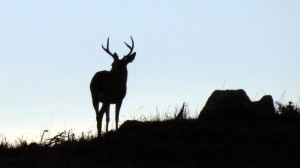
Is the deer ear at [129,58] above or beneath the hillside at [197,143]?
above

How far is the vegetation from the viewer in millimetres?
13031

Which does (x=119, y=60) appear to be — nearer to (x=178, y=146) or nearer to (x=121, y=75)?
(x=121, y=75)

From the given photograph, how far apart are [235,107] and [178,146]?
8.06 ft

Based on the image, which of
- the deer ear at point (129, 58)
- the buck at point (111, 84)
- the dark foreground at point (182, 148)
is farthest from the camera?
the deer ear at point (129, 58)

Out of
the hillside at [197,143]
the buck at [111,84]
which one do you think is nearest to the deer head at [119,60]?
the buck at [111,84]

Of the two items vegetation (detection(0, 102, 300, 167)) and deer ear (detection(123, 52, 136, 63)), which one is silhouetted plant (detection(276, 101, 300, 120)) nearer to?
vegetation (detection(0, 102, 300, 167))

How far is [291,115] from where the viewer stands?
52.4 feet

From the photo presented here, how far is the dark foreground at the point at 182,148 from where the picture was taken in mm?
12984

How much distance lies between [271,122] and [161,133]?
7.00ft

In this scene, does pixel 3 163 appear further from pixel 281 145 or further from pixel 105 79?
pixel 105 79

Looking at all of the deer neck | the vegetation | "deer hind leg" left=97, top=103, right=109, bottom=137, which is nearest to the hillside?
the vegetation

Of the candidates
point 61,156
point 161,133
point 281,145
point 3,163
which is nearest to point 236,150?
point 281,145

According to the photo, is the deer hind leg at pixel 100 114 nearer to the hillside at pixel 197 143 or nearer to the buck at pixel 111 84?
the buck at pixel 111 84

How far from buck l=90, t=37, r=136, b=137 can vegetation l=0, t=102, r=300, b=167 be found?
3.78 metres
